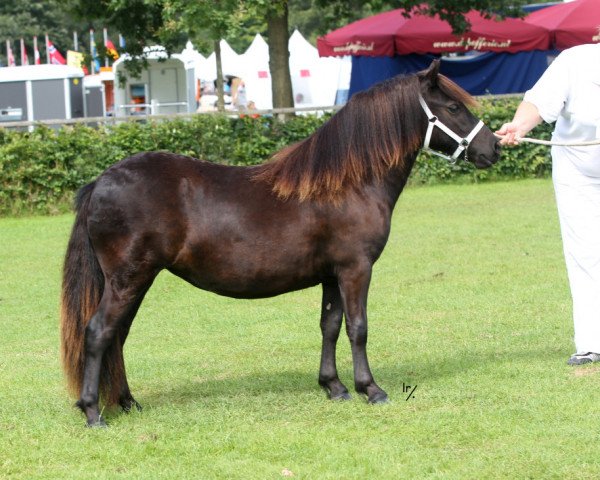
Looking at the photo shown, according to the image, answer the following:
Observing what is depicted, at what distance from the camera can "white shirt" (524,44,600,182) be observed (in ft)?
22.9

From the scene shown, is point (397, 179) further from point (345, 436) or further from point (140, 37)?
point (140, 37)

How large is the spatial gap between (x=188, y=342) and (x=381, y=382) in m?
2.38

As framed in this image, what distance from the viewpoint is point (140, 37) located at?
21.8m

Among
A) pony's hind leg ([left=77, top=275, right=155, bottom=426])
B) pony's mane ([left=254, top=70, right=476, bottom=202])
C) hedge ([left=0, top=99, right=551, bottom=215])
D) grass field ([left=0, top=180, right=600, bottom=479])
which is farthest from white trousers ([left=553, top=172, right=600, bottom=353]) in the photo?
hedge ([left=0, top=99, right=551, bottom=215])

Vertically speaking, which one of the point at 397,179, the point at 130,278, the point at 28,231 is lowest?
the point at 28,231

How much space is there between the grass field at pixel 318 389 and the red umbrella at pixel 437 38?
13.3 metres

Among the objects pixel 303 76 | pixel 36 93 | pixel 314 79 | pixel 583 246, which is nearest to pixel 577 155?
pixel 583 246

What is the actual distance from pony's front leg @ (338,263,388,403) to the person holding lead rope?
4.77 ft

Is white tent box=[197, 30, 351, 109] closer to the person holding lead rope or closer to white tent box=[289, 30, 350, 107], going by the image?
white tent box=[289, 30, 350, 107]

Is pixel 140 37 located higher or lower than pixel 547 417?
higher

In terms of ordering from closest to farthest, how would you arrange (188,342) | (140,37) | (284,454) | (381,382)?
(284,454), (381,382), (188,342), (140,37)

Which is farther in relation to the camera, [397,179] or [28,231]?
[28,231]

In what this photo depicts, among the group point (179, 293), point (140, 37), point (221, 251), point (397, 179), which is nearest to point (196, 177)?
point (221, 251)

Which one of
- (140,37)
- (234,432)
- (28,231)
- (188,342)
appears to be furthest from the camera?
(140,37)
